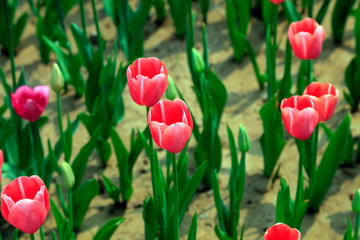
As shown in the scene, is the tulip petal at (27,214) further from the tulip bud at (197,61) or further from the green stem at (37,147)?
the tulip bud at (197,61)

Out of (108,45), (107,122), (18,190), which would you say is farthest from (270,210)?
(108,45)

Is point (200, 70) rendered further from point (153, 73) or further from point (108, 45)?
point (108, 45)

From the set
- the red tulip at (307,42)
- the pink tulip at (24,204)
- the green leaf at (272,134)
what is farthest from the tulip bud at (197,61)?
the pink tulip at (24,204)

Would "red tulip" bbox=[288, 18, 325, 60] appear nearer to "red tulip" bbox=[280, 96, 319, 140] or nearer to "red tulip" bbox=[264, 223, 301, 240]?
"red tulip" bbox=[280, 96, 319, 140]

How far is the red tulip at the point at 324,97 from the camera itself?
68.3 inches

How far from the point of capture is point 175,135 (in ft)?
5.03

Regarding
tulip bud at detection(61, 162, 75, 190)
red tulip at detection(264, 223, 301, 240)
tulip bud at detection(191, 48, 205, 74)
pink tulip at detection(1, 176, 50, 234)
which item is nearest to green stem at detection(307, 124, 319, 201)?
tulip bud at detection(191, 48, 205, 74)

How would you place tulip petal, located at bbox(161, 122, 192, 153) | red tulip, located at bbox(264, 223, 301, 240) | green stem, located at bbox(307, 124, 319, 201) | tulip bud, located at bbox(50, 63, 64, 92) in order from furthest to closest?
tulip bud, located at bbox(50, 63, 64, 92)
green stem, located at bbox(307, 124, 319, 201)
tulip petal, located at bbox(161, 122, 192, 153)
red tulip, located at bbox(264, 223, 301, 240)

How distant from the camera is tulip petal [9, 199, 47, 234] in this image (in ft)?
4.81

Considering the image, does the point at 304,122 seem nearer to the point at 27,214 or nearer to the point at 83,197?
the point at 27,214

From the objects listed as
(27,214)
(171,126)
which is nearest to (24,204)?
(27,214)

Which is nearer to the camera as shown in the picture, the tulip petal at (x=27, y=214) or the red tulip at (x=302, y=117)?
the tulip petal at (x=27, y=214)

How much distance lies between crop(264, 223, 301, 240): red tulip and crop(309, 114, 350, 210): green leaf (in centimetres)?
93

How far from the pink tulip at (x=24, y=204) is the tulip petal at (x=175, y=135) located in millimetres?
297
